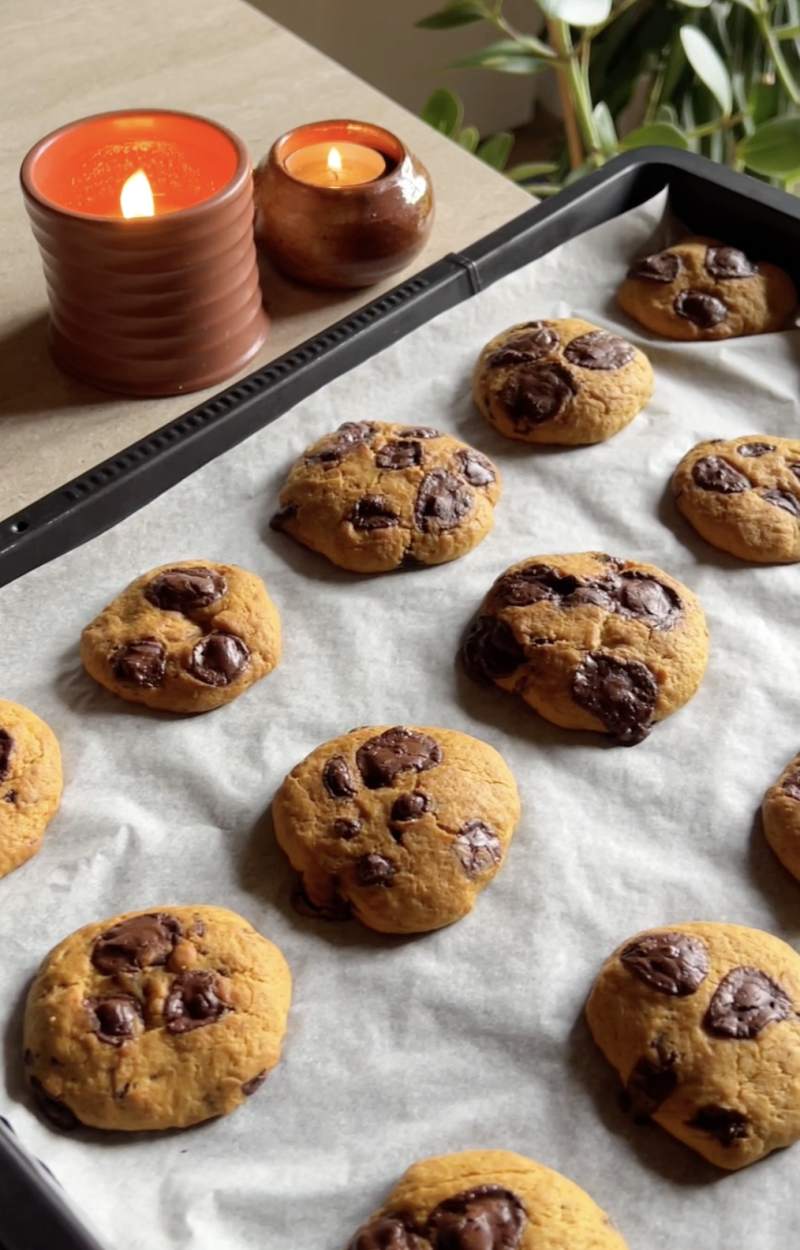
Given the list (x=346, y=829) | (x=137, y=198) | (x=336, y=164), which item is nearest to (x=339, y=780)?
(x=346, y=829)

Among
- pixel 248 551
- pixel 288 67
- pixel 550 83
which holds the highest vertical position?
pixel 288 67

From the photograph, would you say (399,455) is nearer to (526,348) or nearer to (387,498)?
(387,498)

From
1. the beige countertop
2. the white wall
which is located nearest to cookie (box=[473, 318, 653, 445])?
the beige countertop

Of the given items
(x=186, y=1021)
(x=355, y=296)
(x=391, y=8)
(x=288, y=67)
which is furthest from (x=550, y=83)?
(x=186, y=1021)

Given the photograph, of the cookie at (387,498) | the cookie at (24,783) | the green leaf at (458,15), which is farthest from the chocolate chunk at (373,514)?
the green leaf at (458,15)

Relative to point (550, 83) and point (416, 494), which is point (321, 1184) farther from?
point (550, 83)

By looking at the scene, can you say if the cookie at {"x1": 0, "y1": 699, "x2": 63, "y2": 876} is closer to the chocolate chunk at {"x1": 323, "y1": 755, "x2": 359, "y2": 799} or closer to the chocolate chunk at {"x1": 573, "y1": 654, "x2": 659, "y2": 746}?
the chocolate chunk at {"x1": 323, "y1": 755, "x2": 359, "y2": 799}
